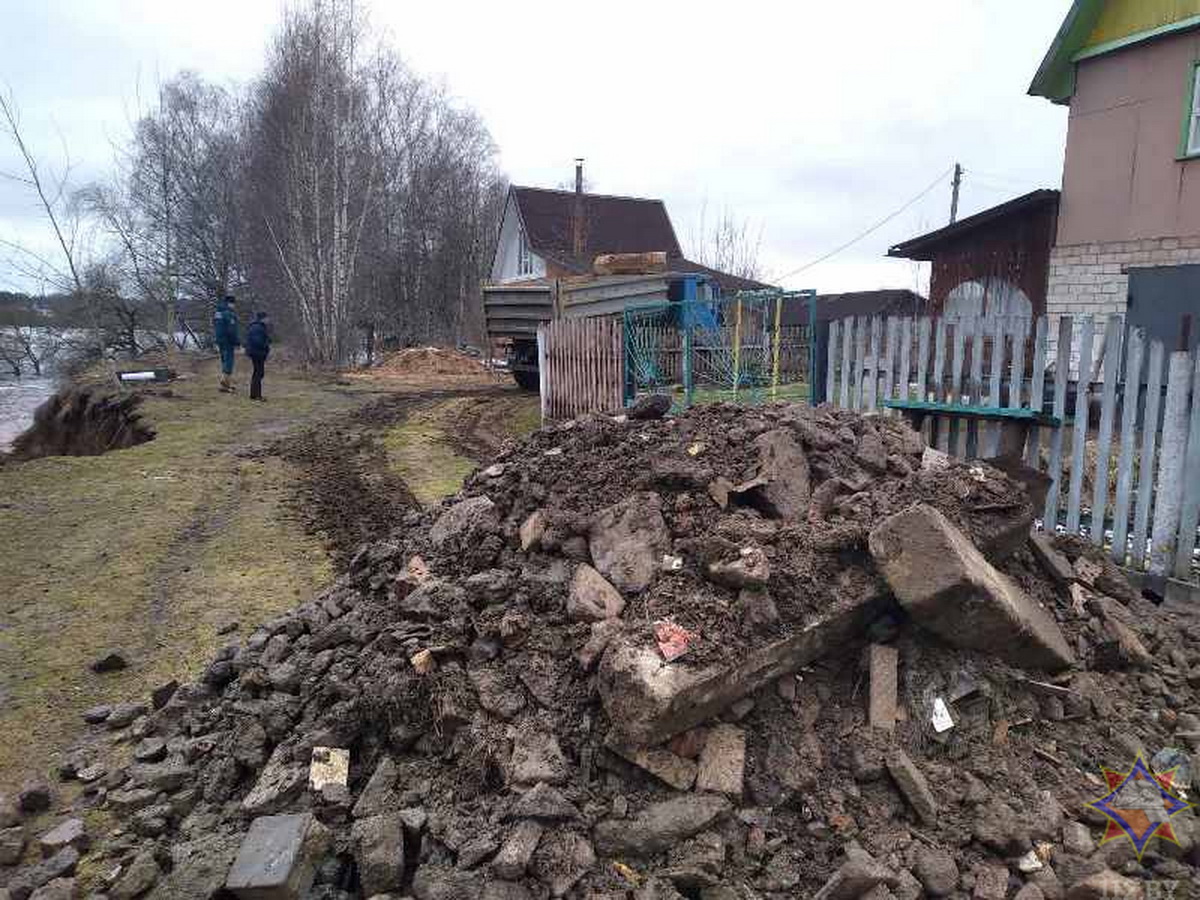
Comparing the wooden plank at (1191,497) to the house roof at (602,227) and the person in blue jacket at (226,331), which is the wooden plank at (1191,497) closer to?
the person in blue jacket at (226,331)

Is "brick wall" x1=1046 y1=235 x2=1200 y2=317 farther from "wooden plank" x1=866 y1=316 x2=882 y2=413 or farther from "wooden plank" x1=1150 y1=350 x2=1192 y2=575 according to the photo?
"wooden plank" x1=1150 y1=350 x2=1192 y2=575

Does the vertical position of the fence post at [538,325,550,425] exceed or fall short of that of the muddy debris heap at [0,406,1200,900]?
it exceeds it

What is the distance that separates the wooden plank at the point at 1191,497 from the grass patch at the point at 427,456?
5791 millimetres

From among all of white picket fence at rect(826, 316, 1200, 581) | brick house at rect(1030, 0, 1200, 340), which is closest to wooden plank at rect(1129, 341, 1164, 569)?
white picket fence at rect(826, 316, 1200, 581)

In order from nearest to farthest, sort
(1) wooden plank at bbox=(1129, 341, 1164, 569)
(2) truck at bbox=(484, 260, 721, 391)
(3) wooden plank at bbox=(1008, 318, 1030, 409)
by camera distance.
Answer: (1) wooden plank at bbox=(1129, 341, 1164, 569), (3) wooden plank at bbox=(1008, 318, 1030, 409), (2) truck at bbox=(484, 260, 721, 391)

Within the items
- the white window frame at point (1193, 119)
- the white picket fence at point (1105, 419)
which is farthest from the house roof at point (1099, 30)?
the white picket fence at point (1105, 419)

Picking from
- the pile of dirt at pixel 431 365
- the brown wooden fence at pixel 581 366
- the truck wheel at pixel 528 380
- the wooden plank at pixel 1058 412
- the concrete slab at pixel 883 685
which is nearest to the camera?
the concrete slab at pixel 883 685

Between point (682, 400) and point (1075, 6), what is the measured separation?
8.93 m

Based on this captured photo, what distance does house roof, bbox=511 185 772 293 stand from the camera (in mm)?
29797

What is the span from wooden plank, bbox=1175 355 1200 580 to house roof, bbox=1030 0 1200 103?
31.4 feet

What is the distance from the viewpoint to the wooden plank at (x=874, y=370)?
7.05m

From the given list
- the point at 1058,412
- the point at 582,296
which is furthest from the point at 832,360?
the point at 582,296

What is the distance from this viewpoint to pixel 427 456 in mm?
10180

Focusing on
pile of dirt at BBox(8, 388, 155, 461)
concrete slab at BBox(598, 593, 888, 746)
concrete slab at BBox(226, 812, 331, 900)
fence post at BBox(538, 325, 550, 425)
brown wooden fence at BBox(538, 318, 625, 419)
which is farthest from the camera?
pile of dirt at BBox(8, 388, 155, 461)
